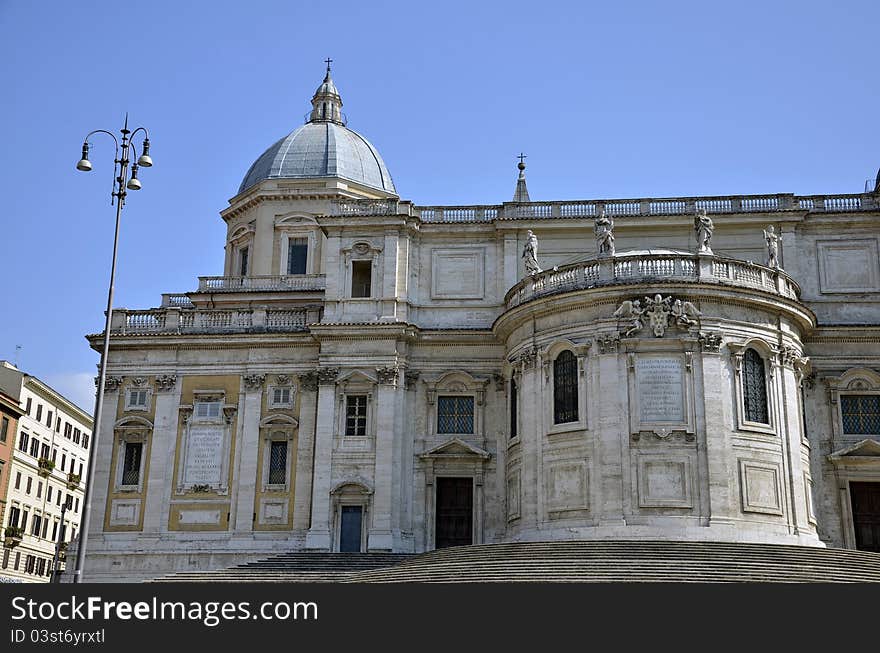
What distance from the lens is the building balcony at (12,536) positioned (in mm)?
53500

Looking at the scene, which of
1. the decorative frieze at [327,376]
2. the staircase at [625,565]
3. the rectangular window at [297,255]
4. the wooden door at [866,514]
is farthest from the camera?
the rectangular window at [297,255]

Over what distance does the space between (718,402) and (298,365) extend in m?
15.2

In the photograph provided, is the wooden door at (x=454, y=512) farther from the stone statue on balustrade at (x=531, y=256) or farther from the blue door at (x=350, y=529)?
the stone statue on balustrade at (x=531, y=256)

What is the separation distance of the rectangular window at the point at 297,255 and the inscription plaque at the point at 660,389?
2014cm

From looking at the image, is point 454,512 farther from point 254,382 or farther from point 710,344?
point 710,344

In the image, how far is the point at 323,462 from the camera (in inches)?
1468

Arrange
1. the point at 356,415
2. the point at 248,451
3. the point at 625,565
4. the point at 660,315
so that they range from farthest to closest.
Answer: the point at 248,451, the point at 356,415, the point at 660,315, the point at 625,565

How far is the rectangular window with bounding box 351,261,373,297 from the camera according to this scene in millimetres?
39844

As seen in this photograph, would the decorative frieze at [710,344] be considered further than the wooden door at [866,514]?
No

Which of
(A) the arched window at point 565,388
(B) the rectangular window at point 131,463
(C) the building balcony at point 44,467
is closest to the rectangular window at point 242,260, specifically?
(B) the rectangular window at point 131,463

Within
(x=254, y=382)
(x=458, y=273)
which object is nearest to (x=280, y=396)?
(x=254, y=382)

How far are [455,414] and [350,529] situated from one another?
540 cm

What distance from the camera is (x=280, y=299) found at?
44.5 meters
